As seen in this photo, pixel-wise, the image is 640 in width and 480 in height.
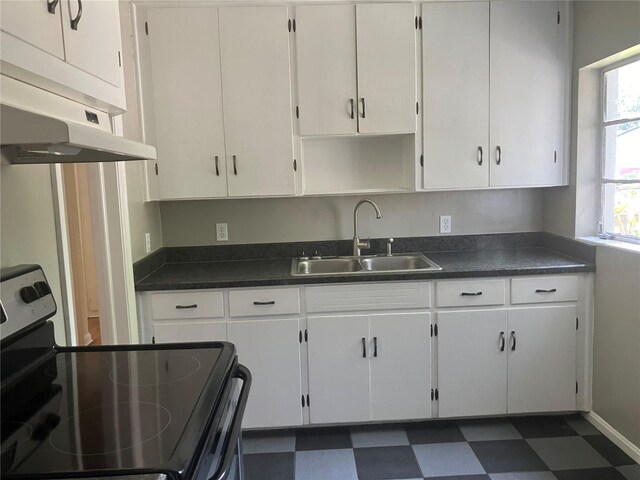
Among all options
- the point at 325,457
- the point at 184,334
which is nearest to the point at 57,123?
the point at 184,334

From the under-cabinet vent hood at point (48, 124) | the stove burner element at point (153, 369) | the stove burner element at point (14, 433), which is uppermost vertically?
the under-cabinet vent hood at point (48, 124)

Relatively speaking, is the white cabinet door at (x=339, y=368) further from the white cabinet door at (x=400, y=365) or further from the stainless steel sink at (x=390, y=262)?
the stainless steel sink at (x=390, y=262)

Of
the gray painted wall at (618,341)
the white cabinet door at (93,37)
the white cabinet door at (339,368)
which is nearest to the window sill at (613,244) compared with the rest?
the gray painted wall at (618,341)

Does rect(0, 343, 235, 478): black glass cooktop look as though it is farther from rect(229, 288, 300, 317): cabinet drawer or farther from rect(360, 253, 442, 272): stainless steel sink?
rect(360, 253, 442, 272): stainless steel sink

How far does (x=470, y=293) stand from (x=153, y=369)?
1.71m

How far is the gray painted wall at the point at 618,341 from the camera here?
2.27 m

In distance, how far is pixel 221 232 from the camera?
3.06 m

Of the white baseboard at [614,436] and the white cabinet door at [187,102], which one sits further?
the white cabinet door at [187,102]

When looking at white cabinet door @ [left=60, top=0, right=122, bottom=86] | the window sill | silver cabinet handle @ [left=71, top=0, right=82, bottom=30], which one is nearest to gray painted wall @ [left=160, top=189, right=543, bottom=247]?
the window sill

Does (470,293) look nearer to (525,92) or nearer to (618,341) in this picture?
(618,341)

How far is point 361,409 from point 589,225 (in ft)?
5.35

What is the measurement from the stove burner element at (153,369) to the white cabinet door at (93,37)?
819mm

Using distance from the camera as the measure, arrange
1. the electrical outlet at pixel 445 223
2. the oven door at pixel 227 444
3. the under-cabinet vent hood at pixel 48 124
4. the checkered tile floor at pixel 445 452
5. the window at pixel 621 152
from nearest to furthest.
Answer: the under-cabinet vent hood at pixel 48 124 < the oven door at pixel 227 444 < the checkered tile floor at pixel 445 452 < the window at pixel 621 152 < the electrical outlet at pixel 445 223

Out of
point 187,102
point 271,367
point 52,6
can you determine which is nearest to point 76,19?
point 52,6
